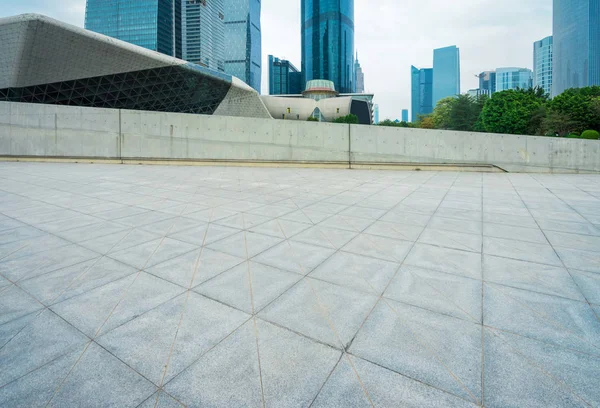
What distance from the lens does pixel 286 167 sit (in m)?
17.9

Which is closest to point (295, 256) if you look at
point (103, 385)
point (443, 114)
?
point (103, 385)

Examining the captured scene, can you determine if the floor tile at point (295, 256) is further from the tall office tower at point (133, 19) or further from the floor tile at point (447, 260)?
the tall office tower at point (133, 19)

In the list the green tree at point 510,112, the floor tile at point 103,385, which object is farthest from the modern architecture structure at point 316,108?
the floor tile at point 103,385

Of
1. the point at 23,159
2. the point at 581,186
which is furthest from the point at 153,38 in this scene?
the point at 581,186

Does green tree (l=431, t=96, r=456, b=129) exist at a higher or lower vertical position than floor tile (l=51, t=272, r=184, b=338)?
higher

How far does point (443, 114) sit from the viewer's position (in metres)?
77.7

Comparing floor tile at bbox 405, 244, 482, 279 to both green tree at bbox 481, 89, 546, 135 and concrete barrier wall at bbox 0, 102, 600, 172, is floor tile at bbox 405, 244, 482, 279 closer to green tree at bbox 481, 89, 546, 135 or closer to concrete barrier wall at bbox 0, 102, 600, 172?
concrete barrier wall at bbox 0, 102, 600, 172

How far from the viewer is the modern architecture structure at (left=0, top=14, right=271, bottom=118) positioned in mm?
35031

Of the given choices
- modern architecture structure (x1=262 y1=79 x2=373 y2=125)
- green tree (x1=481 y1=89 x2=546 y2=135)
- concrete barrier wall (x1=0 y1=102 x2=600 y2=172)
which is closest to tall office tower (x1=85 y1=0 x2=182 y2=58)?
modern architecture structure (x1=262 y1=79 x2=373 y2=125)

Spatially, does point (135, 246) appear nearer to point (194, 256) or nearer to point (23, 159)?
point (194, 256)

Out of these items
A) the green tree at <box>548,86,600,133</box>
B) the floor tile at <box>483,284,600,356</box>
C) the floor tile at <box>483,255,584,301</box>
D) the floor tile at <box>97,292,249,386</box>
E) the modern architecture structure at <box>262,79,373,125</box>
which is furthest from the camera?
the modern architecture structure at <box>262,79,373,125</box>

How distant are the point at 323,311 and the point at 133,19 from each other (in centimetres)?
19995

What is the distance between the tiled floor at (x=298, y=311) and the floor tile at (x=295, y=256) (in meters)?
0.04

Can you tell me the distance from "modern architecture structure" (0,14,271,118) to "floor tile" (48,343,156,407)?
45.5 metres
